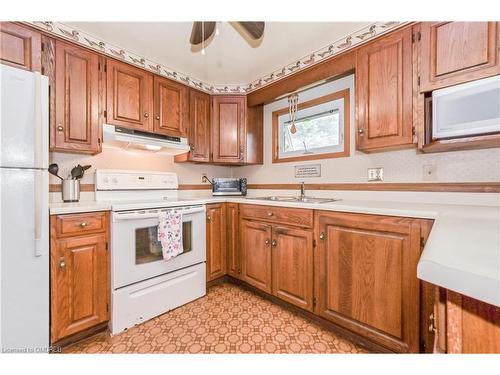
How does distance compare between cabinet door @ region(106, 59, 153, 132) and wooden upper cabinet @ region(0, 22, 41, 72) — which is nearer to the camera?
wooden upper cabinet @ region(0, 22, 41, 72)

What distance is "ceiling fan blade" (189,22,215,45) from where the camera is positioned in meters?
1.19

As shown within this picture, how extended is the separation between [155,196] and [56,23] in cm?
153

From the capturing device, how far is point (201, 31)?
1222 millimetres

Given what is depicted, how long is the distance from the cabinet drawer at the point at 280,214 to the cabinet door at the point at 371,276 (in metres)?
0.10

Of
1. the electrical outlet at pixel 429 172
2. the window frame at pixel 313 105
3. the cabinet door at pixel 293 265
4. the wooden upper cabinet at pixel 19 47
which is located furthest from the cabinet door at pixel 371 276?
the wooden upper cabinet at pixel 19 47

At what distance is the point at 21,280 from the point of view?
118cm

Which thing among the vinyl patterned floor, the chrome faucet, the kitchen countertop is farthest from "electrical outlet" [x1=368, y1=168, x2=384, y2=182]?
the vinyl patterned floor

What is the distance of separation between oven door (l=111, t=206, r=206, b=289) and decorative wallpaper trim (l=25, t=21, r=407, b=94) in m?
1.36

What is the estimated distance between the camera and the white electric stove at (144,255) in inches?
62.2

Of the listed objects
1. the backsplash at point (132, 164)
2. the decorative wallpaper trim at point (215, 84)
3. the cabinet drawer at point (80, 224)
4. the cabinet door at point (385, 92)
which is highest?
the decorative wallpaper trim at point (215, 84)

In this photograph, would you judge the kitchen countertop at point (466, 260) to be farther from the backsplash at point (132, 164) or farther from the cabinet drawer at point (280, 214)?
the backsplash at point (132, 164)

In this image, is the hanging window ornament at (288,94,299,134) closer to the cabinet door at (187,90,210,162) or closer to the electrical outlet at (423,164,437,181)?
the cabinet door at (187,90,210,162)

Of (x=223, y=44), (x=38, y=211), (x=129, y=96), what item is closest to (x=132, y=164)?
(x=129, y=96)

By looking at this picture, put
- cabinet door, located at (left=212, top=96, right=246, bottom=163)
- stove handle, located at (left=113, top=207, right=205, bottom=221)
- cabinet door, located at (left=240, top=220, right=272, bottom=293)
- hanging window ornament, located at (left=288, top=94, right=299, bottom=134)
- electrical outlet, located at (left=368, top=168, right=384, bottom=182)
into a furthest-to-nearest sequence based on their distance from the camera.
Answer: cabinet door, located at (left=212, top=96, right=246, bottom=163), hanging window ornament, located at (left=288, top=94, right=299, bottom=134), cabinet door, located at (left=240, top=220, right=272, bottom=293), electrical outlet, located at (left=368, top=168, right=384, bottom=182), stove handle, located at (left=113, top=207, right=205, bottom=221)
